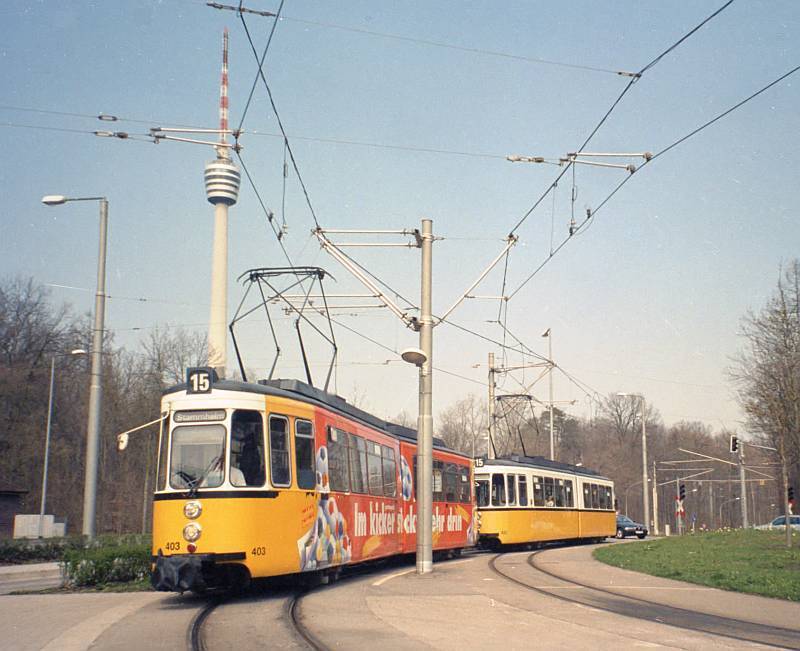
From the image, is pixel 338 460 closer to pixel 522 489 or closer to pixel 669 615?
pixel 669 615

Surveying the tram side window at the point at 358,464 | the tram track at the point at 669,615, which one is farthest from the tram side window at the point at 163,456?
the tram track at the point at 669,615

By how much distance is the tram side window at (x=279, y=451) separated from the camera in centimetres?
1371

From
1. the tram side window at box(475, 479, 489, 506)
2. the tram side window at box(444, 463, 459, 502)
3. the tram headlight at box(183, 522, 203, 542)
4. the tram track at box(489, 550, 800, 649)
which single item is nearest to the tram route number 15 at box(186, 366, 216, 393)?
the tram headlight at box(183, 522, 203, 542)

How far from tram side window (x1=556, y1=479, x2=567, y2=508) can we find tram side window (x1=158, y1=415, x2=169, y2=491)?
21689mm

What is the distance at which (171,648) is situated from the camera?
364 inches

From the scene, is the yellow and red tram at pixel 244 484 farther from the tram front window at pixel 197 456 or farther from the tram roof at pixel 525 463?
the tram roof at pixel 525 463

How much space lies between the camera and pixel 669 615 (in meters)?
12.2

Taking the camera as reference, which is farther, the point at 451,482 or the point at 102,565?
the point at 451,482

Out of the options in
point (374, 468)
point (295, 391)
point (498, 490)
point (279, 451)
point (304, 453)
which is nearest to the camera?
point (279, 451)

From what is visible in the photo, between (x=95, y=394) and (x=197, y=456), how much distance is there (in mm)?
8563

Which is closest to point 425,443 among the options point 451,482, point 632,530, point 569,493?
point 451,482

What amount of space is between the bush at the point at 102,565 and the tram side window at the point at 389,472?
204 inches

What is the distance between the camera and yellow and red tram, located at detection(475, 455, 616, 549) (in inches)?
1155

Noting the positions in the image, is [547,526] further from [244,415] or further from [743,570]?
[244,415]
